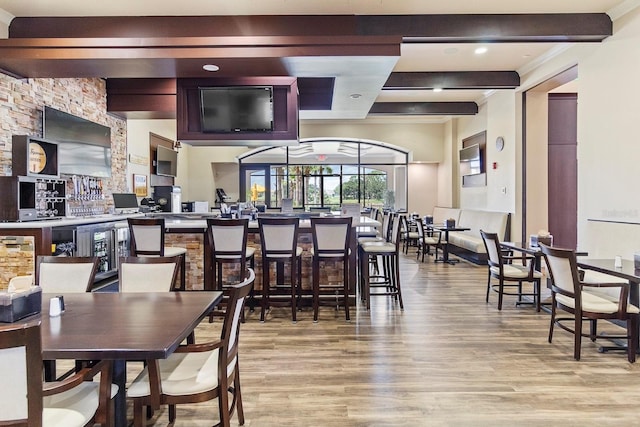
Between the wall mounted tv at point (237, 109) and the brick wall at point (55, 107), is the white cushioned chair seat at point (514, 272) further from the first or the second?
the brick wall at point (55, 107)

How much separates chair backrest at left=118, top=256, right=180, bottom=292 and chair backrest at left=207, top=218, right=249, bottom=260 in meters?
1.53

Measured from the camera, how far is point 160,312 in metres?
2.10

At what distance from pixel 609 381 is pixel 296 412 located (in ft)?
7.75

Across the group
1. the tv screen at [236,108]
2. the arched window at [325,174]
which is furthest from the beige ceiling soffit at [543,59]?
the arched window at [325,174]

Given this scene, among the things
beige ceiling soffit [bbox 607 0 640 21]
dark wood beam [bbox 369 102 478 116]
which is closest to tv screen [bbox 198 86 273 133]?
beige ceiling soffit [bbox 607 0 640 21]

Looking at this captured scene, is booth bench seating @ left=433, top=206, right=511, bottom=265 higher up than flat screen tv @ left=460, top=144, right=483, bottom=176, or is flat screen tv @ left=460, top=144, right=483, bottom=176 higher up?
flat screen tv @ left=460, top=144, right=483, bottom=176

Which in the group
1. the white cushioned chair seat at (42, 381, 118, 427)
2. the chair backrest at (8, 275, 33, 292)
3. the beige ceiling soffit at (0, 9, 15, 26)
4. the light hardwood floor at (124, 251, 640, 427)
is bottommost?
the light hardwood floor at (124, 251, 640, 427)

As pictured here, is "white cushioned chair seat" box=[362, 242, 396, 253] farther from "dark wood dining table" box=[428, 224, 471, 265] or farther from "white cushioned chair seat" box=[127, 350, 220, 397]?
"dark wood dining table" box=[428, 224, 471, 265]

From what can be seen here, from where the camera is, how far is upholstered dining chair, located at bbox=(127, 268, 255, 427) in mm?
1893

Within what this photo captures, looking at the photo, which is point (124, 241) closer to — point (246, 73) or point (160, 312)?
point (246, 73)

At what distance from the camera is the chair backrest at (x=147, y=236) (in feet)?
14.6

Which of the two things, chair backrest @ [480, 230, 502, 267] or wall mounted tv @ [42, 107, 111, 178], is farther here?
wall mounted tv @ [42, 107, 111, 178]

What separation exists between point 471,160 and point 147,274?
8.75 m

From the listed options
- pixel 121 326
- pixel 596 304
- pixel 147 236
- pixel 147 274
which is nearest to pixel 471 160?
pixel 596 304
